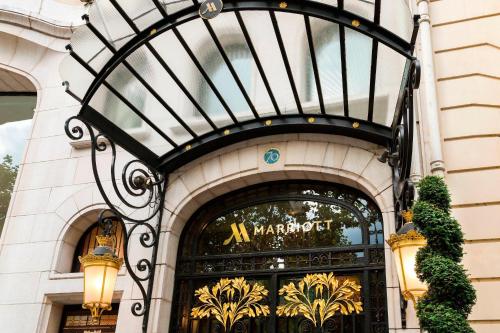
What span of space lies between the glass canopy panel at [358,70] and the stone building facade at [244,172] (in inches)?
23.7

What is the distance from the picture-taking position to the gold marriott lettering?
808 centimetres

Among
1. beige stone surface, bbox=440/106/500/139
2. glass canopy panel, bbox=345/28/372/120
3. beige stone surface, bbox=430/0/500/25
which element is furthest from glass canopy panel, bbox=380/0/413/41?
beige stone surface, bbox=430/0/500/25

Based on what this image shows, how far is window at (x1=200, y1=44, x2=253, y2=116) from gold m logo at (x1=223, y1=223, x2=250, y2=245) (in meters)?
1.93

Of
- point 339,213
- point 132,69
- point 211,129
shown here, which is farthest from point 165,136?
point 339,213

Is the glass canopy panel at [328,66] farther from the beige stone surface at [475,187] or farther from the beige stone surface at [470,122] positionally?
the beige stone surface at [475,187]

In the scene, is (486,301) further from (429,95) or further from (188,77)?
(188,77)

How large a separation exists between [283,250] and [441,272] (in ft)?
12.3

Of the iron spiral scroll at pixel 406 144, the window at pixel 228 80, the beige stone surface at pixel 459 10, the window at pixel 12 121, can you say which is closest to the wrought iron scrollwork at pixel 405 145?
the iron spiral scroll at pixel 406 144

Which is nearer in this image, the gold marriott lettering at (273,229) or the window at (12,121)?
the gold marriott lettering at (273,229)

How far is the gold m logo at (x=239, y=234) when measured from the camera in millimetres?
8445

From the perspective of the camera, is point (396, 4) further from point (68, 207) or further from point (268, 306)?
point (68, 207)

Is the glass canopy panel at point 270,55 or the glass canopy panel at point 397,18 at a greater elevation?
the glass canopy panel at point 270,55

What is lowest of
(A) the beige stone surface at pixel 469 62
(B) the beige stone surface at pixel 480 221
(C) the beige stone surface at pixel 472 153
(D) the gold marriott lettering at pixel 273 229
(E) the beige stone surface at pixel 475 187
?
(B) the beige stone surface at pixel 480 221

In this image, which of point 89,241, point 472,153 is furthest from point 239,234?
point 472,153
